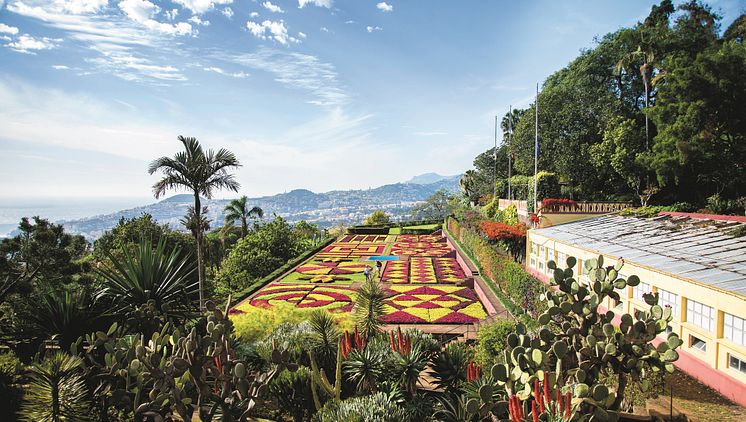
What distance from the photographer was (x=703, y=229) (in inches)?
559

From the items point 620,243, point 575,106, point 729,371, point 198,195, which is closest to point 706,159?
point 575,106

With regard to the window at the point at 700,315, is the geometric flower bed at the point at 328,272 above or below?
below

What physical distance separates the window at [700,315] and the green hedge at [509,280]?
3.35m

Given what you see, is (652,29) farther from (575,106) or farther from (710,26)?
(575,106)

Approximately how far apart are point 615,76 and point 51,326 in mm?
43717

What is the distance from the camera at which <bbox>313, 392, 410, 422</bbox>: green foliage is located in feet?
18.7

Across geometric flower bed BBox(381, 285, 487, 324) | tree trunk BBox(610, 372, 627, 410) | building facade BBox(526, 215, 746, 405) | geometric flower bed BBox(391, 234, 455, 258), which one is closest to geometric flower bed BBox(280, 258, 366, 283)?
geometric flower bed BBox(381, 285, 487, 324)

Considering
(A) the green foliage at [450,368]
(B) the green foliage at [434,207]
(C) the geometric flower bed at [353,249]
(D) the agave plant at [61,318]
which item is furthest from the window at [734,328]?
(B) the green foliage at [434,207]

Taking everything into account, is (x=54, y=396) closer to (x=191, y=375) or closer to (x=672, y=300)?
(x=191, y=375)

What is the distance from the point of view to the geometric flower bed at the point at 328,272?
27.6 meters

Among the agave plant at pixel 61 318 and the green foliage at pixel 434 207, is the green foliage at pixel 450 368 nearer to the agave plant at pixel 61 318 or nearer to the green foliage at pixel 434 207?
the agave plant at pixel 61 318

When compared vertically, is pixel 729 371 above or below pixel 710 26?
below

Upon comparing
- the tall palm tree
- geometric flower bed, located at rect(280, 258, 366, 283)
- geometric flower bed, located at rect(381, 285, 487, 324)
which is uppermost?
the tall palm tree

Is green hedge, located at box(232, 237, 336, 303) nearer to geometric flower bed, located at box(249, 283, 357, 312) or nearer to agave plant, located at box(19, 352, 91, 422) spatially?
geometric flower bed, located at box(249, 283, 357, 312)
